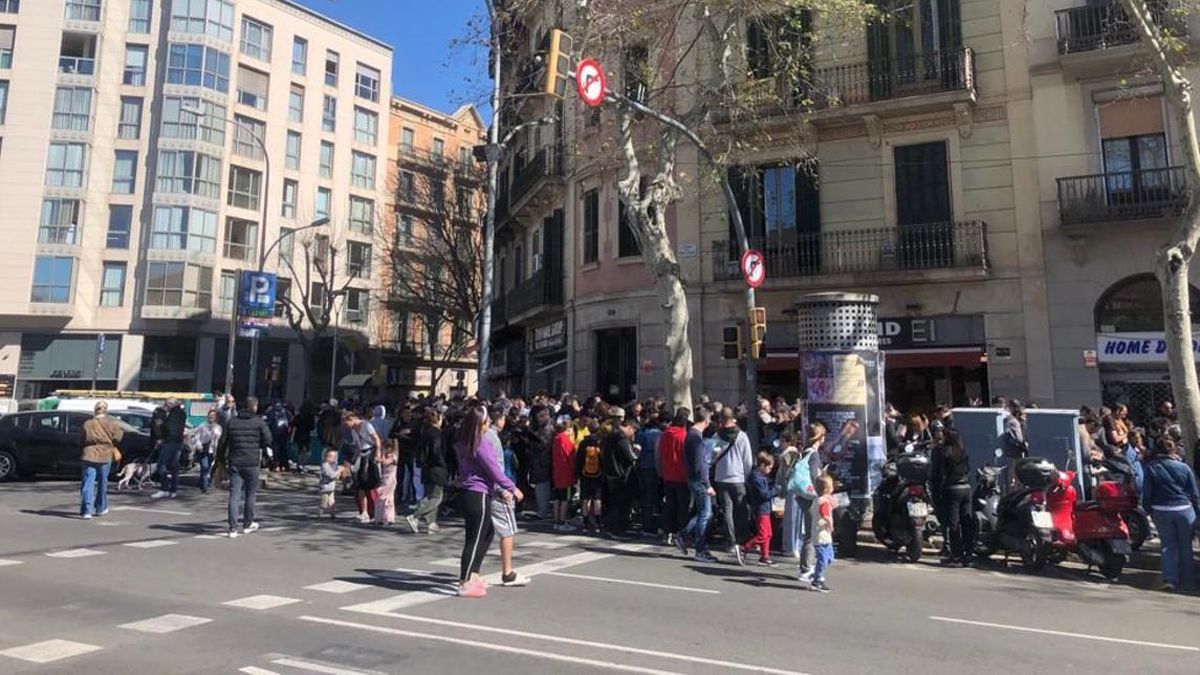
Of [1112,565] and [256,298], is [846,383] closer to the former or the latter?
[1112,565]

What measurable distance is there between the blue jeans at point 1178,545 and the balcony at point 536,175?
744 inches

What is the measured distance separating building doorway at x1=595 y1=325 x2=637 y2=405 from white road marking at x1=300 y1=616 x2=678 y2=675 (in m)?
15.3

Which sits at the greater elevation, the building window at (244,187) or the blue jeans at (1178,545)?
the building window at (244,187)

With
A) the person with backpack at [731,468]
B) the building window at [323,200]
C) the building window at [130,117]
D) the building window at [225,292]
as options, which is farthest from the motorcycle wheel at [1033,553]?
the building window at [130,117]

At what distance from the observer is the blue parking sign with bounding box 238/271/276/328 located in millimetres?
29406

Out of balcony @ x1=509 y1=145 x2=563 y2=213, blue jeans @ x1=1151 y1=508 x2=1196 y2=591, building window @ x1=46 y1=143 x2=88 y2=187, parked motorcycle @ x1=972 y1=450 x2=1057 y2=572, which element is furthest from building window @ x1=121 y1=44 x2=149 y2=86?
blue jeans @ x1=1151 y1=508 x2=1196 y2=591

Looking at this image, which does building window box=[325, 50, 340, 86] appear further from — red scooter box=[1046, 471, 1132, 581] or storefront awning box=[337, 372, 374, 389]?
red scooter box=[1046, 471, 1132, 581]

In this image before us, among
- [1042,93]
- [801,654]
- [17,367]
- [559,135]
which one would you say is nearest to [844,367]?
[801,654]

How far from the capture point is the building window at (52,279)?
42.4 m

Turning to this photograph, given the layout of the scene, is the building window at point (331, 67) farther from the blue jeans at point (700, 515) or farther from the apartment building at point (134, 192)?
the blue jeans at point (700, 515)

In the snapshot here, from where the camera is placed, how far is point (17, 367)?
42.4 meters

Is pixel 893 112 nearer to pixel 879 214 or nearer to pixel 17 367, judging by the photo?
pixel 879 214

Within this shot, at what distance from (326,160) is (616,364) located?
3659 centimetres

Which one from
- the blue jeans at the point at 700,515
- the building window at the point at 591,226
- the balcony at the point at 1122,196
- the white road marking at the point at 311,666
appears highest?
the building window at the point at 591,226
